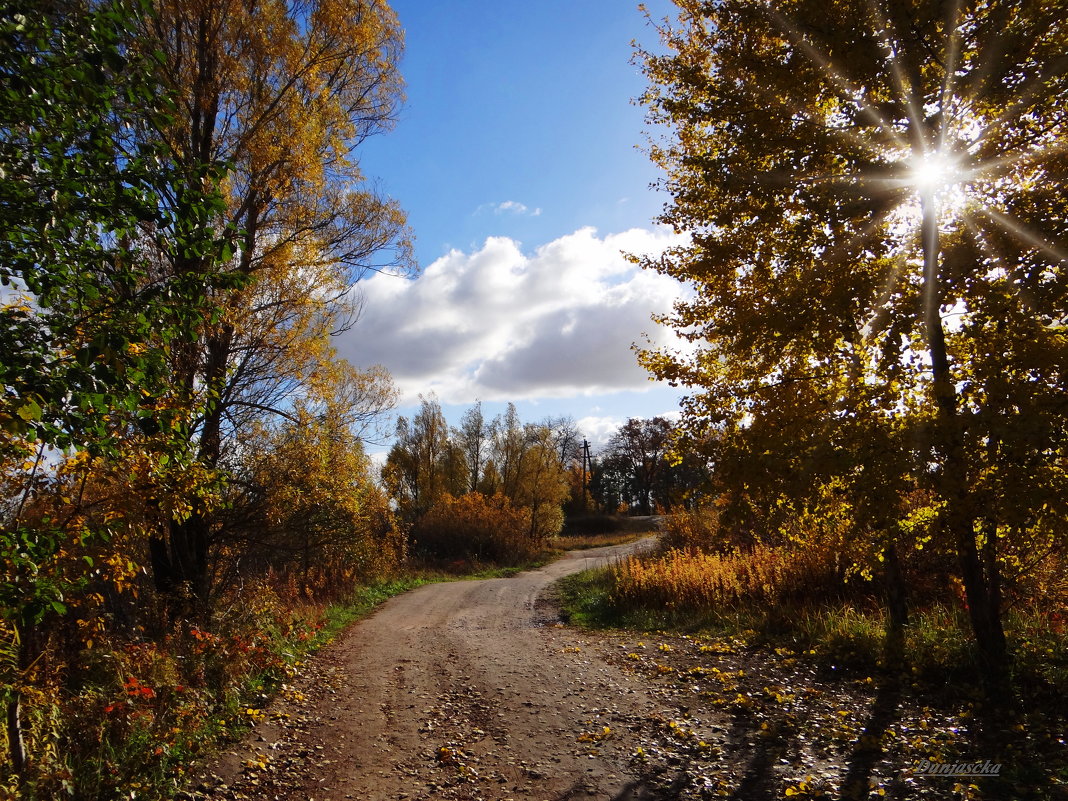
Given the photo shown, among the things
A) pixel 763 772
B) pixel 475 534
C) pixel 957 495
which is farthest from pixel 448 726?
pixel 475 534

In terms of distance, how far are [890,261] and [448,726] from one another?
23.2 ft

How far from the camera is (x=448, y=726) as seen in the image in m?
6.85

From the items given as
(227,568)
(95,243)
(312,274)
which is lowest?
(227,568)

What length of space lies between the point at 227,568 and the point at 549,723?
26.4ft

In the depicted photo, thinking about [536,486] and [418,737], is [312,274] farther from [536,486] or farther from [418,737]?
[536,486]

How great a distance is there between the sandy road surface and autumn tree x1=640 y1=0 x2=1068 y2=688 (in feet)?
10.2

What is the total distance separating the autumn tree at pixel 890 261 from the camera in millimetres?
5219

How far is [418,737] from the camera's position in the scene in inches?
258

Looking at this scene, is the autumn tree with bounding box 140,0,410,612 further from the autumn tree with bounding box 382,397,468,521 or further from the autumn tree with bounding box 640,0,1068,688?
the autumn tree with bounding box 382,397,468,521

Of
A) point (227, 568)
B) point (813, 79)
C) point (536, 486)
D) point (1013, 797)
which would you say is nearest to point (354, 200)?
point (227, 568)

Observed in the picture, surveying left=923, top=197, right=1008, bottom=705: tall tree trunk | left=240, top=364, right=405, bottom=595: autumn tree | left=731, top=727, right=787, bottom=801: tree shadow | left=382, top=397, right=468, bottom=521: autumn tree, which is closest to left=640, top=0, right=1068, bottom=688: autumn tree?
left=923, top=197, right=1008, bottom=705: tall tree trunk

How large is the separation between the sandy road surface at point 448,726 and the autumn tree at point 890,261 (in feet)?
10.2

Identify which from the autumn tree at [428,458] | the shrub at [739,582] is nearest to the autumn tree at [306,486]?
the shrub at [739,582]

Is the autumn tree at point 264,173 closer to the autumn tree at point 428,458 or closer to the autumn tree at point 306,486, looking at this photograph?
the autumn tree at point 306,486
